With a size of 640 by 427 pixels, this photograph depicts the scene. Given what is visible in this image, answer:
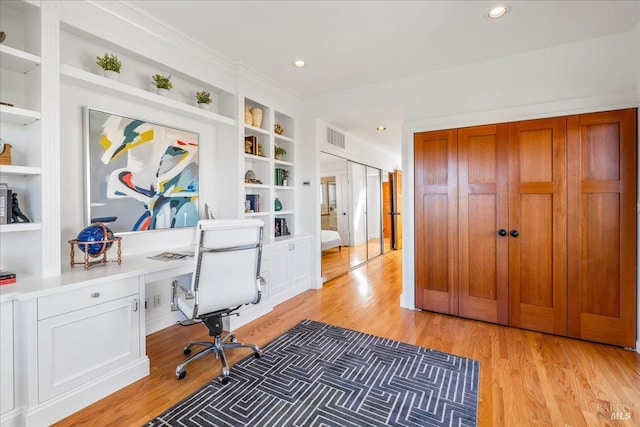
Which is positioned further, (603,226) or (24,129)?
(603,226)

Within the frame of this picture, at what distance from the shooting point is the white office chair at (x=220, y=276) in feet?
6.62

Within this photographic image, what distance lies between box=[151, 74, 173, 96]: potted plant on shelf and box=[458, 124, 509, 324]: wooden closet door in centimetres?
300

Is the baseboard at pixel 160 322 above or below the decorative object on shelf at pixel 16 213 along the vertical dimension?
below

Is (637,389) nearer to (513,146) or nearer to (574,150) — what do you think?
(574,150)

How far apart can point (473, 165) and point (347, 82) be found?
6.09 ft

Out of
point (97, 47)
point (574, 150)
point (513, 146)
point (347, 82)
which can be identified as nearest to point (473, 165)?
point (513, 146)

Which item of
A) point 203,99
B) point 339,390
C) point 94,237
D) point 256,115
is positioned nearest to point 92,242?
point 94,237

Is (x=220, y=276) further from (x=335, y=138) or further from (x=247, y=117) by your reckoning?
(x=335, y=138)

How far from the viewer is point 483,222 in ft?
10.2

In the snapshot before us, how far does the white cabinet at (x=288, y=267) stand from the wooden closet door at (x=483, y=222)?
2.01 meters

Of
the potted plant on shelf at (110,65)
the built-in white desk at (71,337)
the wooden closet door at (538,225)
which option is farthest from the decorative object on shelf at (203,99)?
the wooden closet door at (538,225)

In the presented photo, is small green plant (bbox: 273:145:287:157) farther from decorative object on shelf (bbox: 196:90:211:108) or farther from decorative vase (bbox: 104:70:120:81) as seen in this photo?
decorative vase (bbox: 104:70:120:81)

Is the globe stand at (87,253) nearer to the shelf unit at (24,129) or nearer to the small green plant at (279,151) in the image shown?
the shelf unit at (24,129)

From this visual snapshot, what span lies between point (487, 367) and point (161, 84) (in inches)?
146
